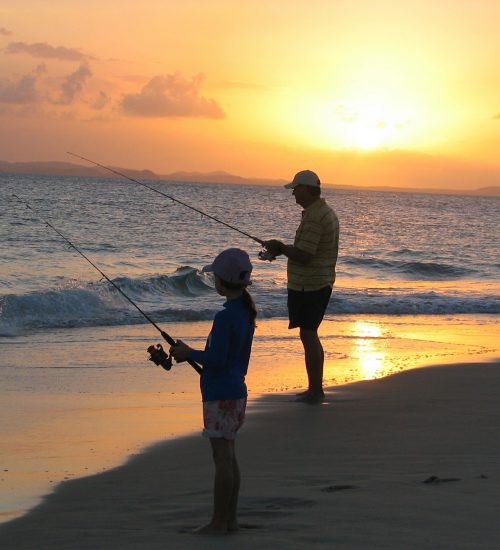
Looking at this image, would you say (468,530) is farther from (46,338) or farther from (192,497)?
(46,338)

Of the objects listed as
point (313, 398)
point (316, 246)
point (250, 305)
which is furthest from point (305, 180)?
point (250, 305)

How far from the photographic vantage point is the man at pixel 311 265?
6719mm

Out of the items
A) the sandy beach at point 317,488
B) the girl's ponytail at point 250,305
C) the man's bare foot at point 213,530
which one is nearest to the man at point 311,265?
the sandy beach at point 317,488

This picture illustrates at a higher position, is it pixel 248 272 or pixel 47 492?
pixel 248 272

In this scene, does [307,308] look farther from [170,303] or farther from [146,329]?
[170,303]

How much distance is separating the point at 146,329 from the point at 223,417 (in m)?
8.65

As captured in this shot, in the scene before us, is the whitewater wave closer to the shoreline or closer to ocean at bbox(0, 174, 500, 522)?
ocean at bbox(0, 174, 500, 522)

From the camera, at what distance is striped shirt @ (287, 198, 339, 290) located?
673 centimetres

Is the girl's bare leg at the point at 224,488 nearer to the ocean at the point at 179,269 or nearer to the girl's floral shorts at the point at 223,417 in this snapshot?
the girl's floral shorts at the point at 223,417

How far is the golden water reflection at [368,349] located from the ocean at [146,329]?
0.07 feet

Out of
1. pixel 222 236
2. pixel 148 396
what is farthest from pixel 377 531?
pixel 222 236

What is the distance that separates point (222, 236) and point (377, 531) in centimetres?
3022

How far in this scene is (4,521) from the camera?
13.9 ft

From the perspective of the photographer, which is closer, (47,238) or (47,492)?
(47,492)
